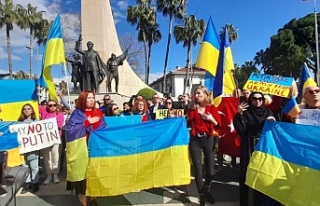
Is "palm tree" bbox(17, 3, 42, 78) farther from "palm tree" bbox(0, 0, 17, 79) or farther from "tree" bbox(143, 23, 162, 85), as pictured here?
"tree" bbox(143, 23, 162, 85)

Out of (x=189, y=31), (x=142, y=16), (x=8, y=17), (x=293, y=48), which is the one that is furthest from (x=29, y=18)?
(x=293, y=48)

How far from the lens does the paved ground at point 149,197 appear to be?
4.66 metres

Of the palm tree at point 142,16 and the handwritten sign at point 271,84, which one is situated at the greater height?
the palm tree at point 142,16

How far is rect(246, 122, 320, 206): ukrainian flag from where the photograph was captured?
3.26m

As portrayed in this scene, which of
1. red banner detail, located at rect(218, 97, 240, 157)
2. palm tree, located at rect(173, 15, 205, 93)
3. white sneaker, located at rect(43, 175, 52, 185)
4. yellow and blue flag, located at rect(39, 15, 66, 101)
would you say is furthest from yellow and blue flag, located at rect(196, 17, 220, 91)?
palm tree, located at rect(173, 15, 205, 93)

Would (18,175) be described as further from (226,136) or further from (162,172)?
(226,136)

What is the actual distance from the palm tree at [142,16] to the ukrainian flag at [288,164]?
3523 cm

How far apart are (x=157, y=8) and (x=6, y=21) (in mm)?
17228

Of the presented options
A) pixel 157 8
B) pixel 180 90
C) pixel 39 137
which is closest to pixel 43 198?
pixel 39 137

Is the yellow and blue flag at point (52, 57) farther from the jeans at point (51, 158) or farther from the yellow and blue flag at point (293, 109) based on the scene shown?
the yellow and blue flag at point (293, 109)

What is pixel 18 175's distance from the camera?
87.7 inches

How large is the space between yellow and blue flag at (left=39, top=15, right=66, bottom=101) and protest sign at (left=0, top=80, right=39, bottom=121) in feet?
0.90

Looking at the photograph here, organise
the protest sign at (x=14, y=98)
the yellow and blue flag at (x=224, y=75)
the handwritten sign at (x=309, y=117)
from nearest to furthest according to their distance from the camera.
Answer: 1. the handwritten sign at (x=309, y=117)
2. the yellow and blue flag at (x=224, y=75)
3. the protest sign at (x=14, y=98)

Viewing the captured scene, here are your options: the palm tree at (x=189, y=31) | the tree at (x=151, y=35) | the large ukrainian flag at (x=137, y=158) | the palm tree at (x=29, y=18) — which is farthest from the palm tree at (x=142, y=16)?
the large ukrainian flag at (x=137, y=158)
